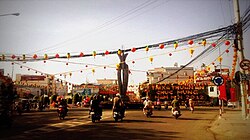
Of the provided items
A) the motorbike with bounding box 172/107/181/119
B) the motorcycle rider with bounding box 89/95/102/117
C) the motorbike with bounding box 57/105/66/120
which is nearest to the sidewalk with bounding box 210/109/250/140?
the motorbike with bounding box 172/107/181/119

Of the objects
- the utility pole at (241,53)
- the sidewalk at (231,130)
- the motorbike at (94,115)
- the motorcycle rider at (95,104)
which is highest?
the utility pole at (241,53)

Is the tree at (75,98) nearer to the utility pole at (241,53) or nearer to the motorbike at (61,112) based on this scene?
the motorbike at (61,112)

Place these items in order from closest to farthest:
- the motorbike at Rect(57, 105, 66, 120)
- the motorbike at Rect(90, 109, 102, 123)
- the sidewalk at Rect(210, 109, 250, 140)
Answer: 1. the sidewalk at Rect(210, 109, 250, 140)
2. the motorbike at Rect(90, 109, 102, 123)
3. the motorbike at Rect(57, 105, 66, 120)

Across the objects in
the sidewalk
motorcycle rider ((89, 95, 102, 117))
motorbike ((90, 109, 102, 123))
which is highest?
motorcycle rider ((89, 95, 102, 117))

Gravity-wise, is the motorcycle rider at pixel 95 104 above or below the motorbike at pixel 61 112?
above

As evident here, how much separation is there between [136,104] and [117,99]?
60.1ft

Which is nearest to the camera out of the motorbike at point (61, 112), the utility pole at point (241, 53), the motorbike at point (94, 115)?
the motorbike at point (94, 115)

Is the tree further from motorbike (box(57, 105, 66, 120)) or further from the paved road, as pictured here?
the paved road

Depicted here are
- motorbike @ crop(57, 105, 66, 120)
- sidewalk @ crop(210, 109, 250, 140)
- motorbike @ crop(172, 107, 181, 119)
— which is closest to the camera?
sidewalk @ crop(210, 109, 250, 140)

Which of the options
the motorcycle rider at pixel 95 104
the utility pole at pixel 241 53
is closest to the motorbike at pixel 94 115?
the motorcycle rider at pixel 95 104

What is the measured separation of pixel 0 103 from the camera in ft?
43.2

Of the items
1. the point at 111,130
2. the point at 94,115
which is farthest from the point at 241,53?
the point at 94,115

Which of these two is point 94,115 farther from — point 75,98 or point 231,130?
point 75,98

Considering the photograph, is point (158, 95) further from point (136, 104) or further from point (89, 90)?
point (89, 90)
